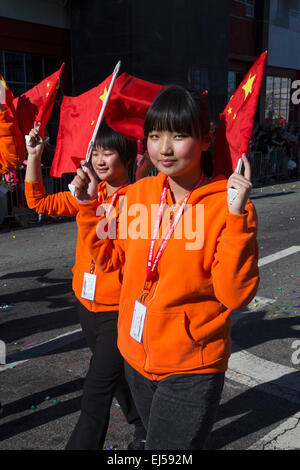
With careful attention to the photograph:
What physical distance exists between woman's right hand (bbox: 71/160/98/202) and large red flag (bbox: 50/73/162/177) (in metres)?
0.49

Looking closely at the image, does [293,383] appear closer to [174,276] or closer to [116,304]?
[116,304]

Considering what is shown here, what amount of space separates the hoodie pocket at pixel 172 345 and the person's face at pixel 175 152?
0.58 m

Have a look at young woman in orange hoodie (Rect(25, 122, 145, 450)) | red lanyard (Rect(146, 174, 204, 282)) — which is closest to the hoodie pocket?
red lanyard (Rect(146, 174, 204, 282))

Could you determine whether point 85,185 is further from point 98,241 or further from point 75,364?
point 75,364

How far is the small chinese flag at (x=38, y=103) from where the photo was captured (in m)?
3.40

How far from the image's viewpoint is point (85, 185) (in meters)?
2.29

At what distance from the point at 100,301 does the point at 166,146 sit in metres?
1.08

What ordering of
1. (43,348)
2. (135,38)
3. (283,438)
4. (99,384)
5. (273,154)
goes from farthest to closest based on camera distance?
(273,154), (135,38), (43,348), (283,438), (99,384)

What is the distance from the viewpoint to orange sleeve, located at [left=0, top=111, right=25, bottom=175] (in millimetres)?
3344

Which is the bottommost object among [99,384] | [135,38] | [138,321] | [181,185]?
[99,384]

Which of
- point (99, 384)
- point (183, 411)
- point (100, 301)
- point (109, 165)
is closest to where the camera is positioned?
point (183, 411)

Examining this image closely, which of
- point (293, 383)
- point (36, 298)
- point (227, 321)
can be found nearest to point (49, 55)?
point (36, 298)

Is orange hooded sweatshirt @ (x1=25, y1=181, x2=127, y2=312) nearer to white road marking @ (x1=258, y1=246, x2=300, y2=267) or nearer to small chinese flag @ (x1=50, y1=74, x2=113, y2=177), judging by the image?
small chinese flag @ (x1=50, y1=74, x2=113, y2=177)

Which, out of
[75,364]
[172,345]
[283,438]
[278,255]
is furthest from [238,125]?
[278,255]
